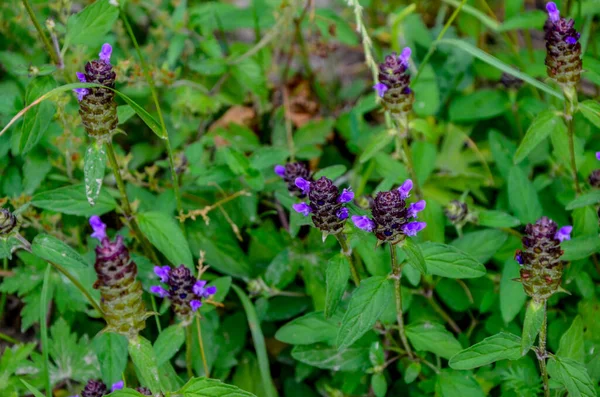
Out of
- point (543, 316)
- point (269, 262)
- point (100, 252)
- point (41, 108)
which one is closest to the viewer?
point (100, 252)

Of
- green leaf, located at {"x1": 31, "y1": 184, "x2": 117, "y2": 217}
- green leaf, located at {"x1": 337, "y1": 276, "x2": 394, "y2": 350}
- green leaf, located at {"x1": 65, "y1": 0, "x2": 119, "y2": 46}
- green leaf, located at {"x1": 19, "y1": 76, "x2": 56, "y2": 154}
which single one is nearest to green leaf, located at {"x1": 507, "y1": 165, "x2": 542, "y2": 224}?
green leaf, located at {"x1": 337, "y1": 276, "x2": 394, "y2": 350}

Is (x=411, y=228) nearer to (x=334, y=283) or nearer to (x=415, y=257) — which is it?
(x=415, y=257)

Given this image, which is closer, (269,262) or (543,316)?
(543,316)

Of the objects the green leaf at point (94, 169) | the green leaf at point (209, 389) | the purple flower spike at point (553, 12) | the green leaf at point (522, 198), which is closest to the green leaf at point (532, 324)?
the green leaf at point (522, 198)

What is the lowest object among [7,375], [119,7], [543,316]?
[543,316]

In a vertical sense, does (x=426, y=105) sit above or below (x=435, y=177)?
above

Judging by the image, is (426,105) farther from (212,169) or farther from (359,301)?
(359,301)

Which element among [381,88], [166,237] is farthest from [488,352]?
[166,237]

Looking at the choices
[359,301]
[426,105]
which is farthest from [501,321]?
[426,105]
